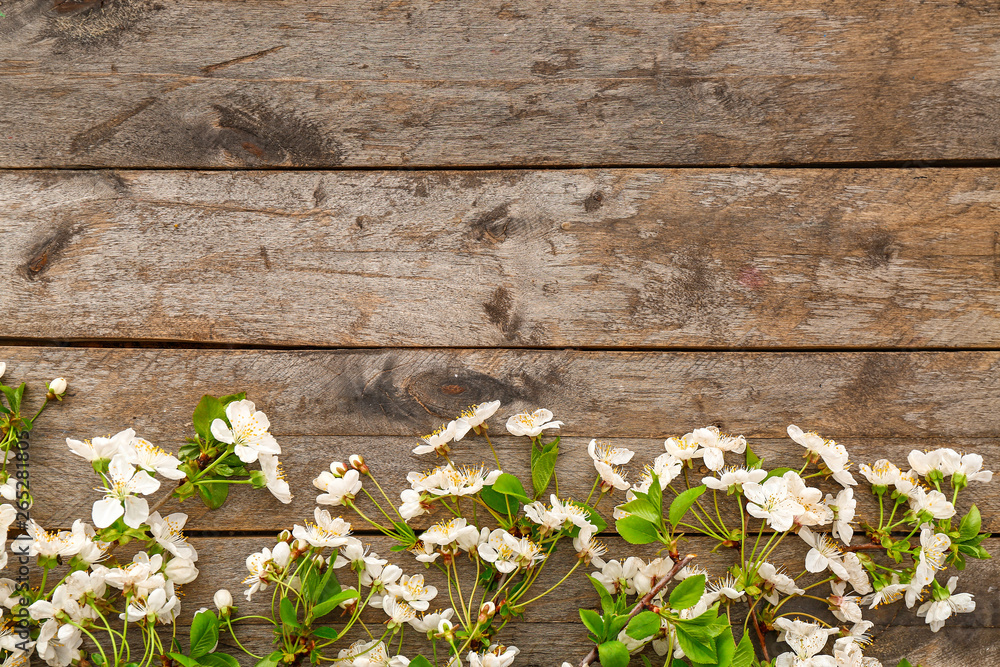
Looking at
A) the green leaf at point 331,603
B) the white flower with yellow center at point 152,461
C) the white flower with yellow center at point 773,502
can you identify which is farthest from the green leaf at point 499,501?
Result: the white flower with yellow center at point 152,461

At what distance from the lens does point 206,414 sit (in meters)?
0.90

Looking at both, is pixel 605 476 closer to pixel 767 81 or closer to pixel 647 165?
pixel 647 165

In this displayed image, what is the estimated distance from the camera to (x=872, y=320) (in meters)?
0.95

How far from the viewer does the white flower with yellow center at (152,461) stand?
33.2 inches

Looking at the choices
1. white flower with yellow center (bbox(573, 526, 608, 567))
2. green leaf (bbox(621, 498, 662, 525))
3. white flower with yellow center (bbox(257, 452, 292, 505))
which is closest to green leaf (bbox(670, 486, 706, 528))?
green leaf (bbox(621, 498, 662, 525))

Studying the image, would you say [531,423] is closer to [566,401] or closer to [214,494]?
[566,401]

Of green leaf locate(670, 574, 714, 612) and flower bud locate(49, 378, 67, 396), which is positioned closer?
green leaf locate(670, 574, 714, 612)

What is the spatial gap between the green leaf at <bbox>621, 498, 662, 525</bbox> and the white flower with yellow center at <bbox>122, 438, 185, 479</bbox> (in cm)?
64

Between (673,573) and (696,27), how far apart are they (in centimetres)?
85

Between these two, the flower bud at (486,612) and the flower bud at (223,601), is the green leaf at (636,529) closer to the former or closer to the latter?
the flower bud at (486,612)

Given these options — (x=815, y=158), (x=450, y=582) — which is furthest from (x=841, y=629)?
(x=815, y=158)

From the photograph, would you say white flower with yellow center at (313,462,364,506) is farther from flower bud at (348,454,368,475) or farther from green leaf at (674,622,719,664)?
green leaf at (674,622,719,664)

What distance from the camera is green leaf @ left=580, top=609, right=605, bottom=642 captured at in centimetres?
85

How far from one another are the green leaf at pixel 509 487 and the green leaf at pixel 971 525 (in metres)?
0.64
